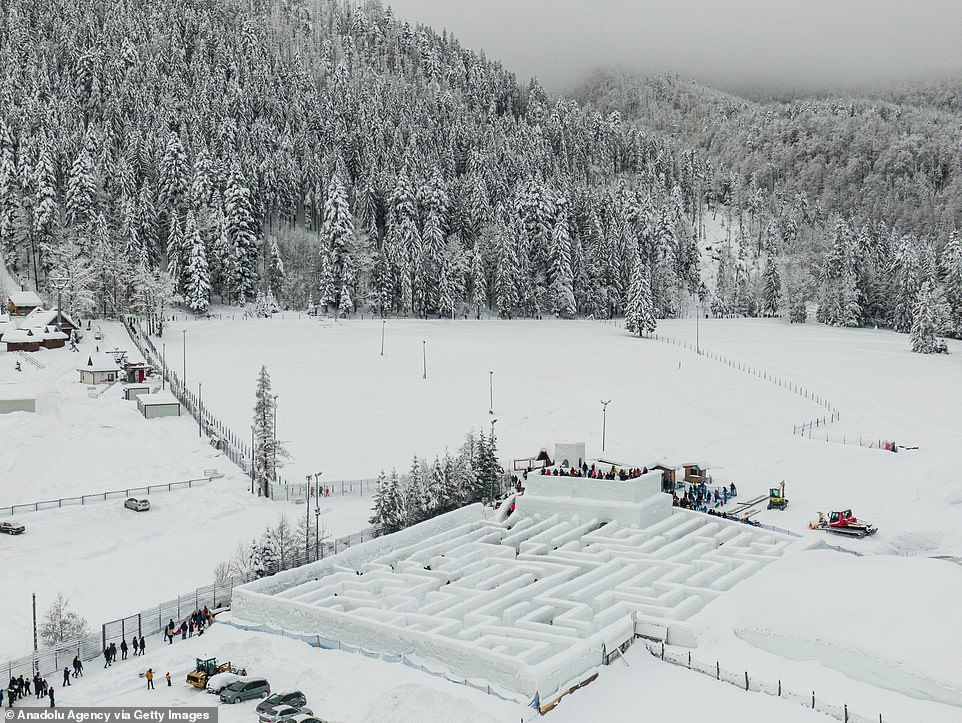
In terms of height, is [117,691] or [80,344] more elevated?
[80,344]

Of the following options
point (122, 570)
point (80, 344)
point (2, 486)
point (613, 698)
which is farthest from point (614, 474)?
point (80, 344)

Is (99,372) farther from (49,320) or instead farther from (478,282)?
(478,282)

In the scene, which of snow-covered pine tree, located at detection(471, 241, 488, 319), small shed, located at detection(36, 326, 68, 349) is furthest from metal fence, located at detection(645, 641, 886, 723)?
snow-covered pine tree, located at detection(471, 241, 488, 319)

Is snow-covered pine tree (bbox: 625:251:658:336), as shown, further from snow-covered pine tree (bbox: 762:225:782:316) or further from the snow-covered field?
snow-covered pine tree (bbox: 762:225:782:316)

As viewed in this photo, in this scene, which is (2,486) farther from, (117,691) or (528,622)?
(528,622)

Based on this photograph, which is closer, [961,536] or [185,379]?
[961,536]

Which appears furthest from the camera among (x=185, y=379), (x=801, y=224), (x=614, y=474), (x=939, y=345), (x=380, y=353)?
(x=801, y=224)
